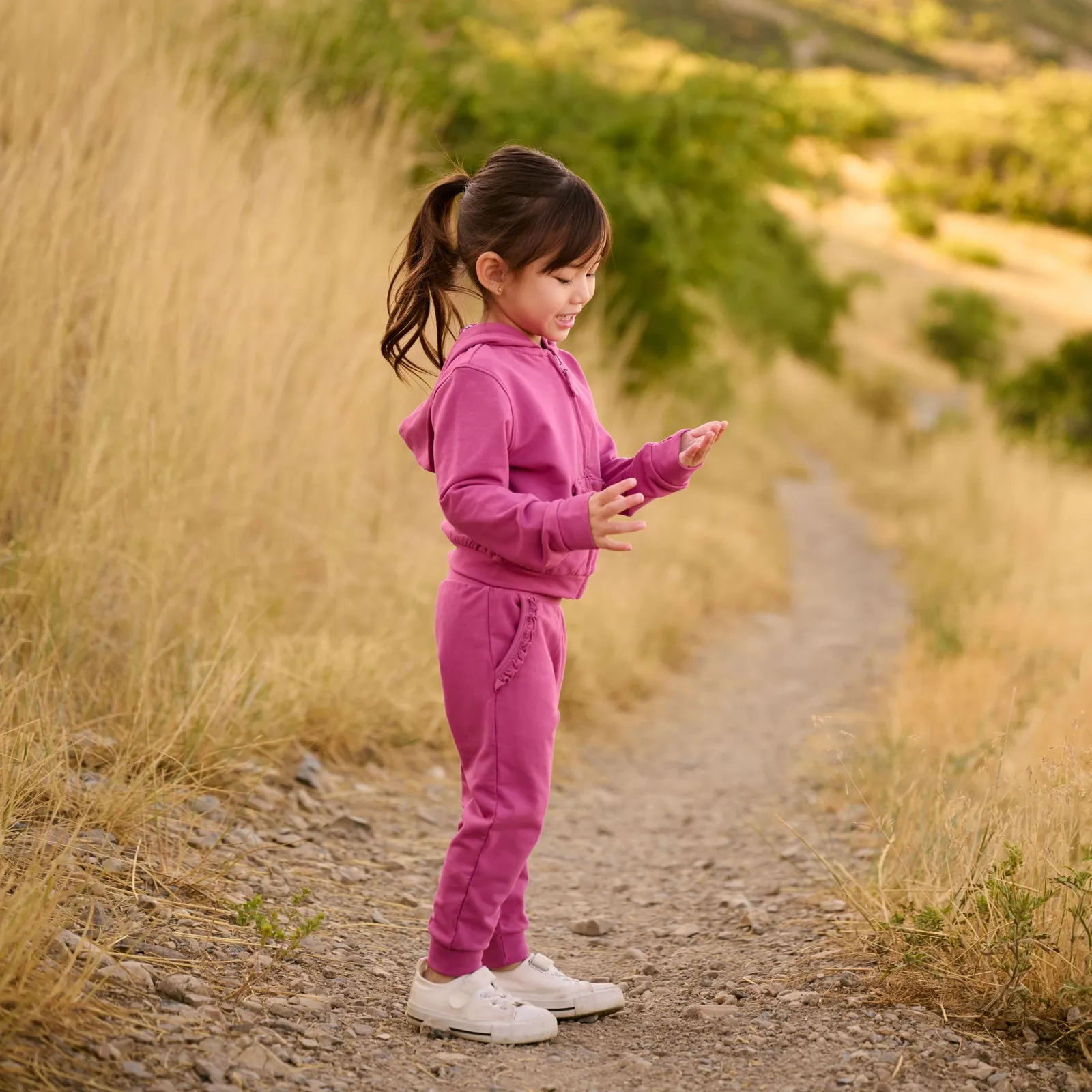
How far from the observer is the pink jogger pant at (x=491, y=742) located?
2424 mm

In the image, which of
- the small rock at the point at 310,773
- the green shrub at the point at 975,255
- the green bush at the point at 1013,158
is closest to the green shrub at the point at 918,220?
the green shrub at the point at 975,255

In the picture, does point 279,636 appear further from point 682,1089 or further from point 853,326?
point 853,326

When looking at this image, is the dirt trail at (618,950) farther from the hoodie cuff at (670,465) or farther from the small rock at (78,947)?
the hoodie cuff at (670,465)

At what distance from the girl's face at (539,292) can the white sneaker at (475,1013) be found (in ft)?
4.49

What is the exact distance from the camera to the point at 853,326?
28.0m

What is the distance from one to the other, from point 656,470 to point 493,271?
54 cm

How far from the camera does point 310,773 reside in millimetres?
3730

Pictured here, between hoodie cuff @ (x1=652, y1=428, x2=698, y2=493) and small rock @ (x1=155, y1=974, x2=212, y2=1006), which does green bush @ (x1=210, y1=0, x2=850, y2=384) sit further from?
small rock @ (x1=155, y1=974, x2=212, y2=1006)

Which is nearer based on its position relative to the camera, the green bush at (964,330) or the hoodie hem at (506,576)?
the hoodie hem at (506,576)

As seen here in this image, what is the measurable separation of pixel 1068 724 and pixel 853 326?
2584 centimetres

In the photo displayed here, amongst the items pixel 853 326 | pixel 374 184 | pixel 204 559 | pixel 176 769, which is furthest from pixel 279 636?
pixel 853 326

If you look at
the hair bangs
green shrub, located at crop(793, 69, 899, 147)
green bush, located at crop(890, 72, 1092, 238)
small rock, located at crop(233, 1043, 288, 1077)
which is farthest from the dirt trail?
green bush, located at crop(890, 72, 1092, 238)

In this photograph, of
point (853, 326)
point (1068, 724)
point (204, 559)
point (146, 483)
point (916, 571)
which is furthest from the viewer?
point (853, 326)

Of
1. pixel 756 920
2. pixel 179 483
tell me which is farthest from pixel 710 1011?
pixel 179 483
